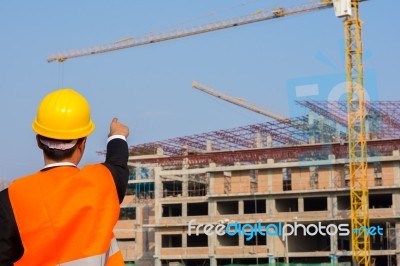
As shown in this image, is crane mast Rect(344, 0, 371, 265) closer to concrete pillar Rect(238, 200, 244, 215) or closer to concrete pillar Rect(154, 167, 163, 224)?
concrete pillar Rect(238, 200, 244, 215)

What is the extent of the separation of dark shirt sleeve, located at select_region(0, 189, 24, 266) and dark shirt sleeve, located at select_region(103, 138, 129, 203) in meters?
0.27

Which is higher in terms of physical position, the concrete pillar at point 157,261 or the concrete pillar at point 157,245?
the concrete pillar at point 157,245

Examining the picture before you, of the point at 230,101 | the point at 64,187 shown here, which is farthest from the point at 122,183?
the point at 230,101

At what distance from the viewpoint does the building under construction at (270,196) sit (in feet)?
150

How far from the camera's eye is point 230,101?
69375mm

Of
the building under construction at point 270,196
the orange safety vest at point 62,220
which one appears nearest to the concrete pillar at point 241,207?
the building under construction at point 270,196

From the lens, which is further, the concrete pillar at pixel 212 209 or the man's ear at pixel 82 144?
the concrete pillar at pixel 212 209

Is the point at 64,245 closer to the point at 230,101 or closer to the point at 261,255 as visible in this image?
the point at 261,255

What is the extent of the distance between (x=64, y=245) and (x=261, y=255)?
45723 mm

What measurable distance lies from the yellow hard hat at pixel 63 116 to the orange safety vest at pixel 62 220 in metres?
0.12

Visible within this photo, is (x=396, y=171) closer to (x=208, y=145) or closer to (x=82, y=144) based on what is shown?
(x=208, y=145)

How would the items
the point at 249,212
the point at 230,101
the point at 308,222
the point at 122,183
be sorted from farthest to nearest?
1. the point at 230,101
2. the point at 249,212
3. the point at 308,222
4. the point at 122,183

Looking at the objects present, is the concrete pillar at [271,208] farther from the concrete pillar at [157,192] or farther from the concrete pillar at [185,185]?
the concrete pillar at [157,192]

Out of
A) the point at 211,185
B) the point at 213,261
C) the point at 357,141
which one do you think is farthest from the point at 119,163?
the point at 211,185
